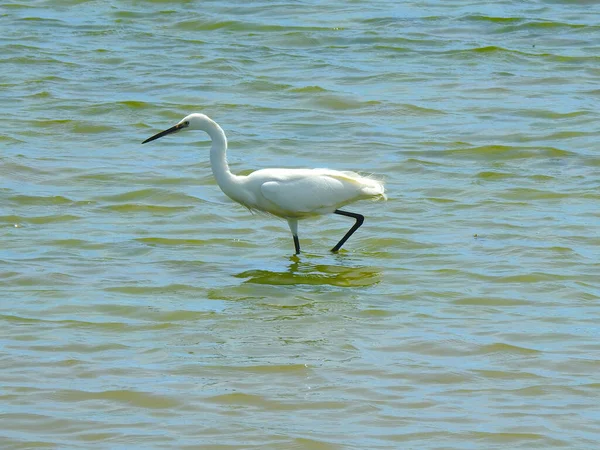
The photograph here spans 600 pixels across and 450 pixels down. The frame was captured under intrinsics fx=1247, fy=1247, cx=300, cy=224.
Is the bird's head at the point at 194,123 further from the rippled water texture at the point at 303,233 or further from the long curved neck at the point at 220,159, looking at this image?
the rippled water texture at the point at 303,233

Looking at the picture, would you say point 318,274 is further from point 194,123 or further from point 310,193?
point 194,123

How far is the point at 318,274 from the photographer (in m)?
8.85

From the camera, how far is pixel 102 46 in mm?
16297

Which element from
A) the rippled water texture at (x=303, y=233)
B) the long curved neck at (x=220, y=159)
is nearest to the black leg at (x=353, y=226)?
the rippled water texture at (x=303, y=233)

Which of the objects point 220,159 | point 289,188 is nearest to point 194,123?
point 220,159

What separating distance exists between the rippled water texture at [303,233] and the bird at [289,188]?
36cm

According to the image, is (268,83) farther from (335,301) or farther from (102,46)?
(335,301)

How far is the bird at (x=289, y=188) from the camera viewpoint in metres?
9.07

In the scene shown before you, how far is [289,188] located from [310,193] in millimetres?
166

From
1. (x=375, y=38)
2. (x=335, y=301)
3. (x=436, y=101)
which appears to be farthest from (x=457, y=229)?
(x=375, y=38)

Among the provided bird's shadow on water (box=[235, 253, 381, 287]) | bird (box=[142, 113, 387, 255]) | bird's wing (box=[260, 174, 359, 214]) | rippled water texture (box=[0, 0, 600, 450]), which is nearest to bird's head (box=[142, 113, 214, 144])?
bird (box=[142, 113, 387, 255])

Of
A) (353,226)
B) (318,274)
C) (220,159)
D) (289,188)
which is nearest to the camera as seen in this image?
(318,274)

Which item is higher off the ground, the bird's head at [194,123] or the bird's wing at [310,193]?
the bird's head at [194,123]

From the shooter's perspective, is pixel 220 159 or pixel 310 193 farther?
pixel 220 159
